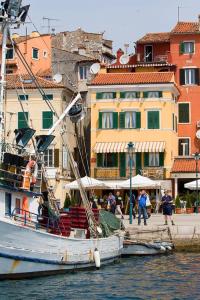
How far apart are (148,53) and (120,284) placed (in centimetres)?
Answer: 4713

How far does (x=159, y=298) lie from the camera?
85.0 ft

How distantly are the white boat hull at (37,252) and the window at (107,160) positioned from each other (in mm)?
32169

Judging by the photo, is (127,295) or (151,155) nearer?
(127,295)

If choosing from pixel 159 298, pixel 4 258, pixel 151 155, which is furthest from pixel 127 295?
pixel 151 155

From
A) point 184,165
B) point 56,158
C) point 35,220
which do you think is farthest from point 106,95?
point 35,220

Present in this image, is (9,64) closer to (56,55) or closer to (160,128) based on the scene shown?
(56,55)

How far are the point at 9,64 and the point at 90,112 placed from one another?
10.1m

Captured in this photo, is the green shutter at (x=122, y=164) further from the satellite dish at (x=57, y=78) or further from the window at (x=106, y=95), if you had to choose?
the satellite dish at (x=57, y=78)

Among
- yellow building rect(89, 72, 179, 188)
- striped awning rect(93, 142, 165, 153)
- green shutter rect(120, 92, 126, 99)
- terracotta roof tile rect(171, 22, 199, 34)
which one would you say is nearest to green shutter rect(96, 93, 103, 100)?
yellow building rect(89, 72, 179, 188)

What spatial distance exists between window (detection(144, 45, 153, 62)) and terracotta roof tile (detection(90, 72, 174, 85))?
227 inches

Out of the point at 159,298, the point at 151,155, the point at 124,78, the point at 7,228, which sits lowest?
the point at 159,298

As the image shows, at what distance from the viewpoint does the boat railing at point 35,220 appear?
100ft

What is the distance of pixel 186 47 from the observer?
71.1m

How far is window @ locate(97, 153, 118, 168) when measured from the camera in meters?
65.8
